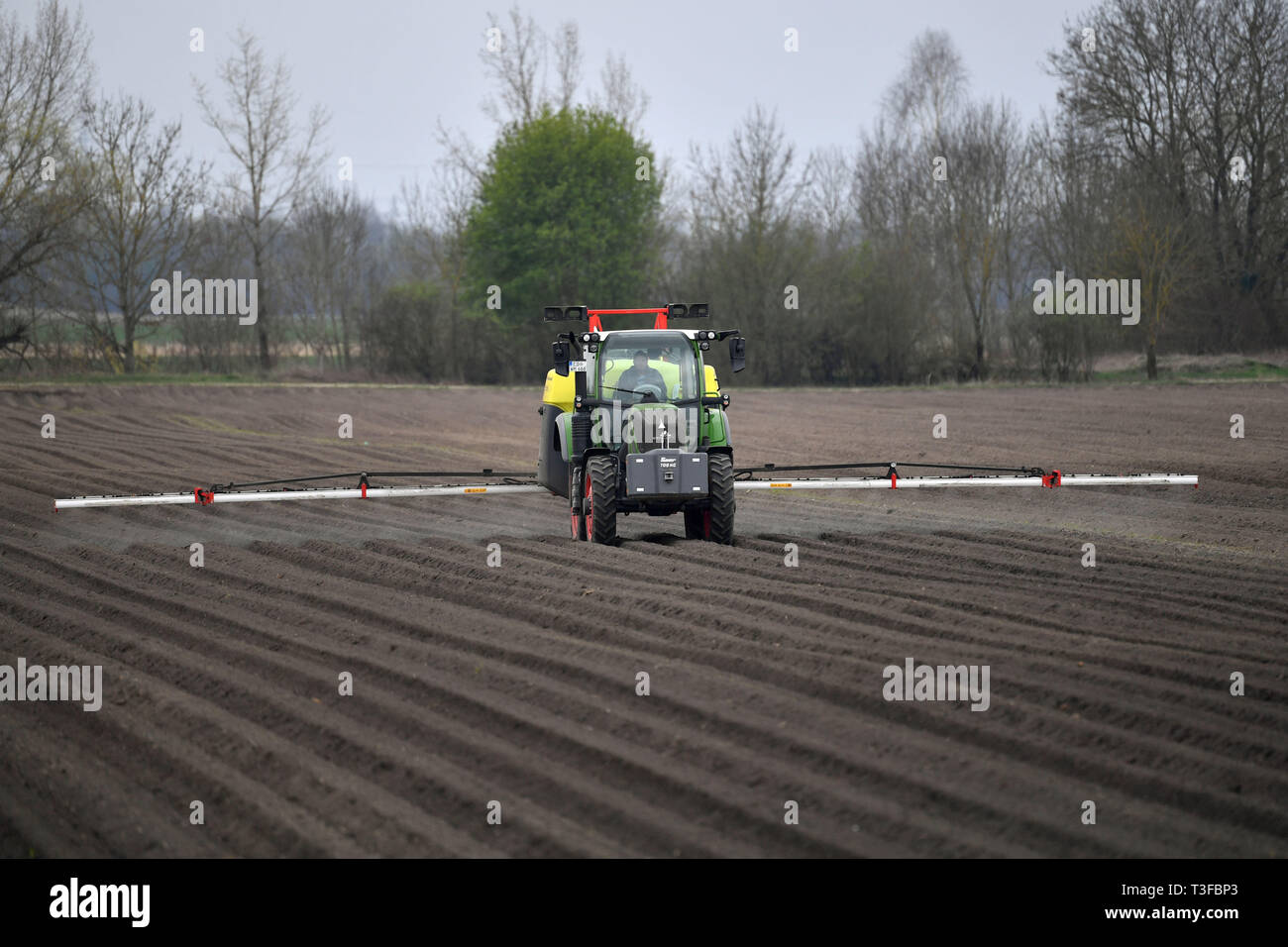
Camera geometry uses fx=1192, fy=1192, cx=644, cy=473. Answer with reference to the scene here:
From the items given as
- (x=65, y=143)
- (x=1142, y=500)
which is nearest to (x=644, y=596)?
(x=1142, y=500)

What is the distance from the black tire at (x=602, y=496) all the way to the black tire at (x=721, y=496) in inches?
33.0

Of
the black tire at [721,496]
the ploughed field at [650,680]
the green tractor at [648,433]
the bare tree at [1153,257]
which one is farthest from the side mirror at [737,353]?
the bare tree at [1153,257]

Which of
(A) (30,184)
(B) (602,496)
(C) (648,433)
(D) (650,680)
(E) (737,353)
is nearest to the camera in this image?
(D) (650,680)

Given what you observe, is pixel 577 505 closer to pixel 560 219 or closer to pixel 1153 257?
pixel 1153 257

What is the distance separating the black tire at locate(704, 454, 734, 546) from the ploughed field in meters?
0.27

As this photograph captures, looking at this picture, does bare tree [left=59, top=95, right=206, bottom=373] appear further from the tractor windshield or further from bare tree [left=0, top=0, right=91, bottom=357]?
the tractor windshield

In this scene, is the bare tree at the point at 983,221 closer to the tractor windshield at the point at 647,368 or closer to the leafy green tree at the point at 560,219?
the leafy green tree at the point at 560,219

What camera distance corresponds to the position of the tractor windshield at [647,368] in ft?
34.8

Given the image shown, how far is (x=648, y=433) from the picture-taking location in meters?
10.4

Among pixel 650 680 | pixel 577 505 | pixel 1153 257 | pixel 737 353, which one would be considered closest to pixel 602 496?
pixel 577 505

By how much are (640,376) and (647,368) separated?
0.35 ft

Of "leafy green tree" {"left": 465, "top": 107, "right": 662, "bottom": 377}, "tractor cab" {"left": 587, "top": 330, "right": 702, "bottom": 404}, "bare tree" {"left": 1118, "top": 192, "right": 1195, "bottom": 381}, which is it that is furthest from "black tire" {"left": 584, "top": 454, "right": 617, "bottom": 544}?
"leafy green tree" {"left": 465, "top": 107, "right": 662, "bottom": 377}

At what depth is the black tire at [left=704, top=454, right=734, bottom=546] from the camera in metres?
10.3
